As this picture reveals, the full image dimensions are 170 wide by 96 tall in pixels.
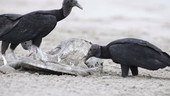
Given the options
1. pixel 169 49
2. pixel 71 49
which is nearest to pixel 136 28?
pixel 169 49

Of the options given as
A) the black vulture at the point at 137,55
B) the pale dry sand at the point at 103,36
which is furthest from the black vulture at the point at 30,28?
the black vulture at the point at 137,55

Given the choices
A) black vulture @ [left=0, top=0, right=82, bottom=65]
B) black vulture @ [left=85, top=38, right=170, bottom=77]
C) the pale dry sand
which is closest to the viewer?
the pale dry sand

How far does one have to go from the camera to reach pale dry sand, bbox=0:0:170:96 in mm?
9164

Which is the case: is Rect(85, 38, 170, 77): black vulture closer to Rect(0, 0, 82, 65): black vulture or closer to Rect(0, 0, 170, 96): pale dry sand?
Rect(0, 0, 170, 96): pale dry sand

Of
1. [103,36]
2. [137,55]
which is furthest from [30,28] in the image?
[103,36]

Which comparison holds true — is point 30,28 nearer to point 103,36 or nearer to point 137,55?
point 137,55

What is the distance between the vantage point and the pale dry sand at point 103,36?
30.1 ft

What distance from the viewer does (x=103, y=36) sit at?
17.0 m

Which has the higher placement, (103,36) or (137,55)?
(103,36)

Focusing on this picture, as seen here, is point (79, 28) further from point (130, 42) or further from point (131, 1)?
point (130, 42)

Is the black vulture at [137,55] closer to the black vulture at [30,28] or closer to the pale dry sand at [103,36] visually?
the pale dry sand at [103,36]

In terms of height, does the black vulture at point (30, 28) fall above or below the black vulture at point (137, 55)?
above

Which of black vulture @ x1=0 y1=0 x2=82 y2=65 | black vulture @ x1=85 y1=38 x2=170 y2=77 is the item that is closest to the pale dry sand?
black vulture @ x1=85 y1=38 x2=170 y2=77

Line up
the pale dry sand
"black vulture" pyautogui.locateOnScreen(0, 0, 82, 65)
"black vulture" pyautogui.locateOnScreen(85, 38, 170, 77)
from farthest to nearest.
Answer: "black vulture" pyautogui.locateOnScreen(0, 0, 82, 65)
"black vulture" pyautogui.locateOnScreen(85, 38, 170, 77)
the pale dry sand
